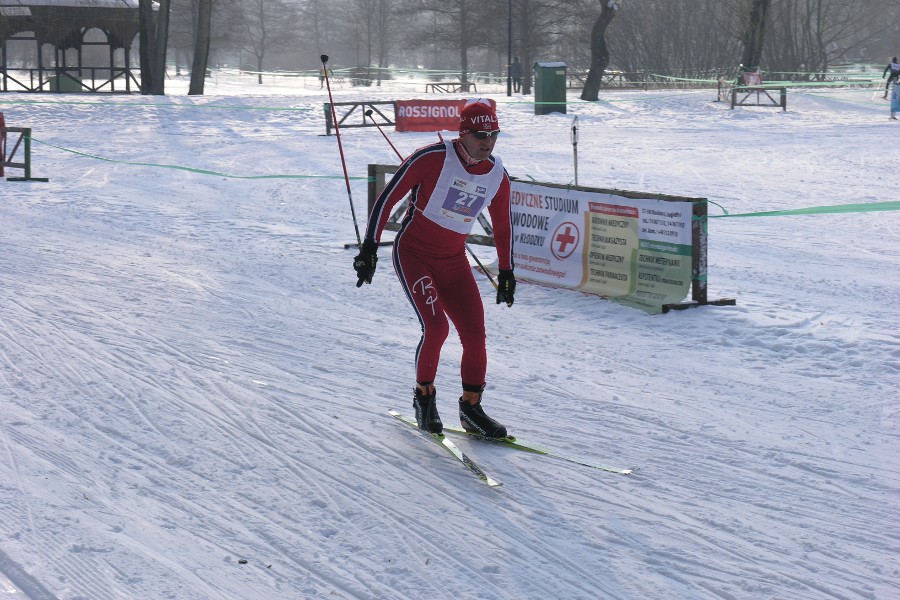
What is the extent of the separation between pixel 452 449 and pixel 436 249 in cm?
109

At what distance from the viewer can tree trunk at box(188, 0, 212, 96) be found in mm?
37281

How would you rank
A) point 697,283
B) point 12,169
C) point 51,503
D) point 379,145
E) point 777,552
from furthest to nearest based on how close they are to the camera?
point 379,145
point 12,169
point 697,283
point 51,503
point 777,552

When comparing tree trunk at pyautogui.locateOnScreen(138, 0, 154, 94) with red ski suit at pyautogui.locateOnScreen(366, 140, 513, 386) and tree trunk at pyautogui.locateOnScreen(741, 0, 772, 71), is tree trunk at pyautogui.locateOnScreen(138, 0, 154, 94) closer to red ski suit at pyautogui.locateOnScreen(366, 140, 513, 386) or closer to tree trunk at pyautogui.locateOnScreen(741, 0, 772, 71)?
tree trunk at pyautogui.locateOnScreen(741, 0, 772, 71)

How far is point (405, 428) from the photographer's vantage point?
620 cm

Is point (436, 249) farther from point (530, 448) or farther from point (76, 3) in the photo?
point (76, 3)

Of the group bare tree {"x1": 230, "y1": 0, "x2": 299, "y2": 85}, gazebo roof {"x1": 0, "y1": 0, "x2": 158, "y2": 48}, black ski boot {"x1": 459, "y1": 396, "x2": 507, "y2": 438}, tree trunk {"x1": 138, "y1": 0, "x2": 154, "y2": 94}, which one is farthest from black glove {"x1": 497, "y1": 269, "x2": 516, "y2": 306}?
bare tree {"x1": 230, "y1": 0, "x2": 299, "y2": 85}

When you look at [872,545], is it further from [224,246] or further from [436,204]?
[224,246]

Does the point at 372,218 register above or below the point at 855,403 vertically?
above

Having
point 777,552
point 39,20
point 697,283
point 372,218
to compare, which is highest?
point 39,20

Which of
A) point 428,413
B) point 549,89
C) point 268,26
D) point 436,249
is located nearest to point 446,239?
point 436,249

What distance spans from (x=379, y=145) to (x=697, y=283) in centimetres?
1569

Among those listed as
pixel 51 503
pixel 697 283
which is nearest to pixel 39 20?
pixel 697 283

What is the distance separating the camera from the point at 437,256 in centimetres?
583

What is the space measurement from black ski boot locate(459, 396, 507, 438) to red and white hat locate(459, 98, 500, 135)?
150 centimetres
